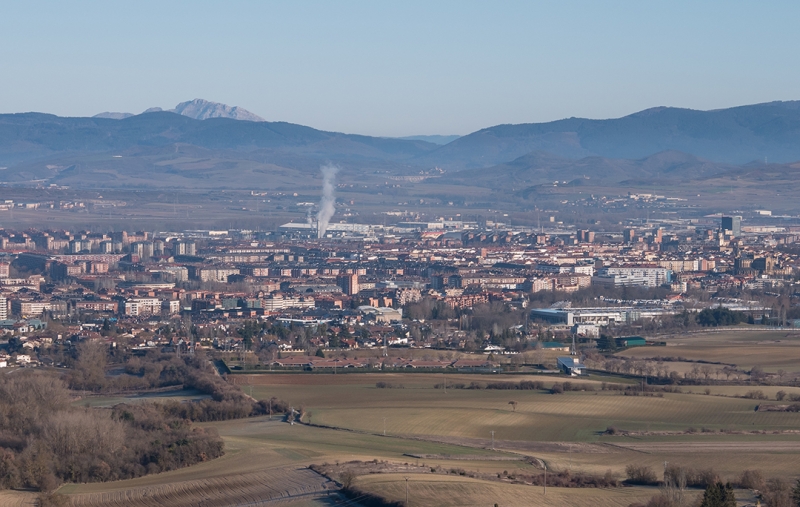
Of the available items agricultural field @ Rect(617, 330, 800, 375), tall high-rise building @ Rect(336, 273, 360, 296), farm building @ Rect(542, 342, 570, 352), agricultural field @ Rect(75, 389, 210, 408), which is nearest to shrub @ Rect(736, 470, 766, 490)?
agricultural field @ Rect(75, 389, 210, 408)

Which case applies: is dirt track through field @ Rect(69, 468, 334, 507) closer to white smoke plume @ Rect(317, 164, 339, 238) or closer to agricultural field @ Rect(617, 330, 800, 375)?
agricultural field @ Rect(617, 330, 800, 375)

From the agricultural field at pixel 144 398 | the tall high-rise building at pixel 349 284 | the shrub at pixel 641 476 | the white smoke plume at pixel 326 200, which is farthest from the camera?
the white smoke plume at pixel 326 200

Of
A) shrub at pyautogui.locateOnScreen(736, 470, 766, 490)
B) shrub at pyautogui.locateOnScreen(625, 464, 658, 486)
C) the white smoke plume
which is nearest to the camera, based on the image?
shrub at pyautogui.locateOnScreen(736, 470, 766, 490)

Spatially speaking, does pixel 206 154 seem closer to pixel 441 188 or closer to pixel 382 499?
pixel 441 188

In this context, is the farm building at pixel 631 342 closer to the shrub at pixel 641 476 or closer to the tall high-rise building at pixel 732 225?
the shrub at pixel 641 476

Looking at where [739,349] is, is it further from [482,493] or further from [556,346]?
[482,493]

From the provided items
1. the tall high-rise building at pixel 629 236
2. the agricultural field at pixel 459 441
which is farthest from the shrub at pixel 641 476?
the tall high-rise building at pixel 629 236
